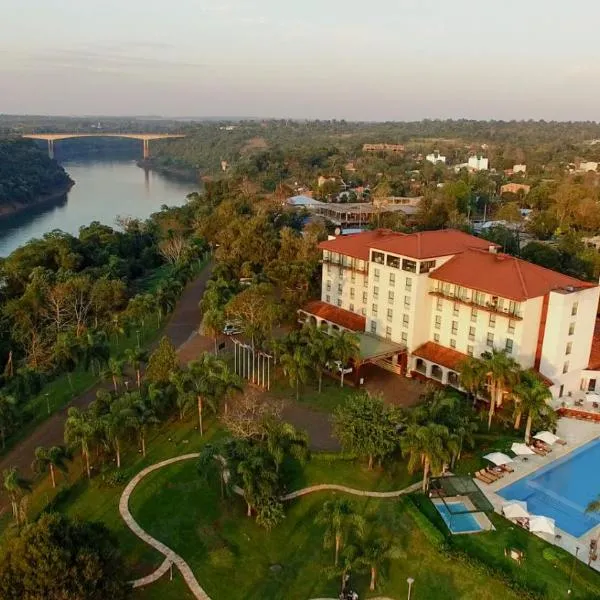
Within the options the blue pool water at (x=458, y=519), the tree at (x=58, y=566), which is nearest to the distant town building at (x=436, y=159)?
the blue pool water at (x=458, y=519)

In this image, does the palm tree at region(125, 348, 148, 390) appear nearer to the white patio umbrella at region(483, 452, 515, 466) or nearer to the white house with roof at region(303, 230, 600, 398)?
the white house with roof at region(303, 230, 600, 398)

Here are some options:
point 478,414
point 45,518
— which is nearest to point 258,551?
point 45,518

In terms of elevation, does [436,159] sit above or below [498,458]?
above

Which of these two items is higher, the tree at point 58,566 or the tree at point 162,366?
the tree at point 58,566

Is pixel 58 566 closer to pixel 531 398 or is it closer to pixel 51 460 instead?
pixel 51 460

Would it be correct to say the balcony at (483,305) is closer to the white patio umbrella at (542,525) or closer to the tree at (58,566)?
the white patio umbrella at (542,525)

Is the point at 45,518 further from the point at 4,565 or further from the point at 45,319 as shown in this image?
the point at 45,319

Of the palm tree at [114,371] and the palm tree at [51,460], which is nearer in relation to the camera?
the palm tree at [51,460]

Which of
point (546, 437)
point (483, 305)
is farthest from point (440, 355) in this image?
point (546, 437)
